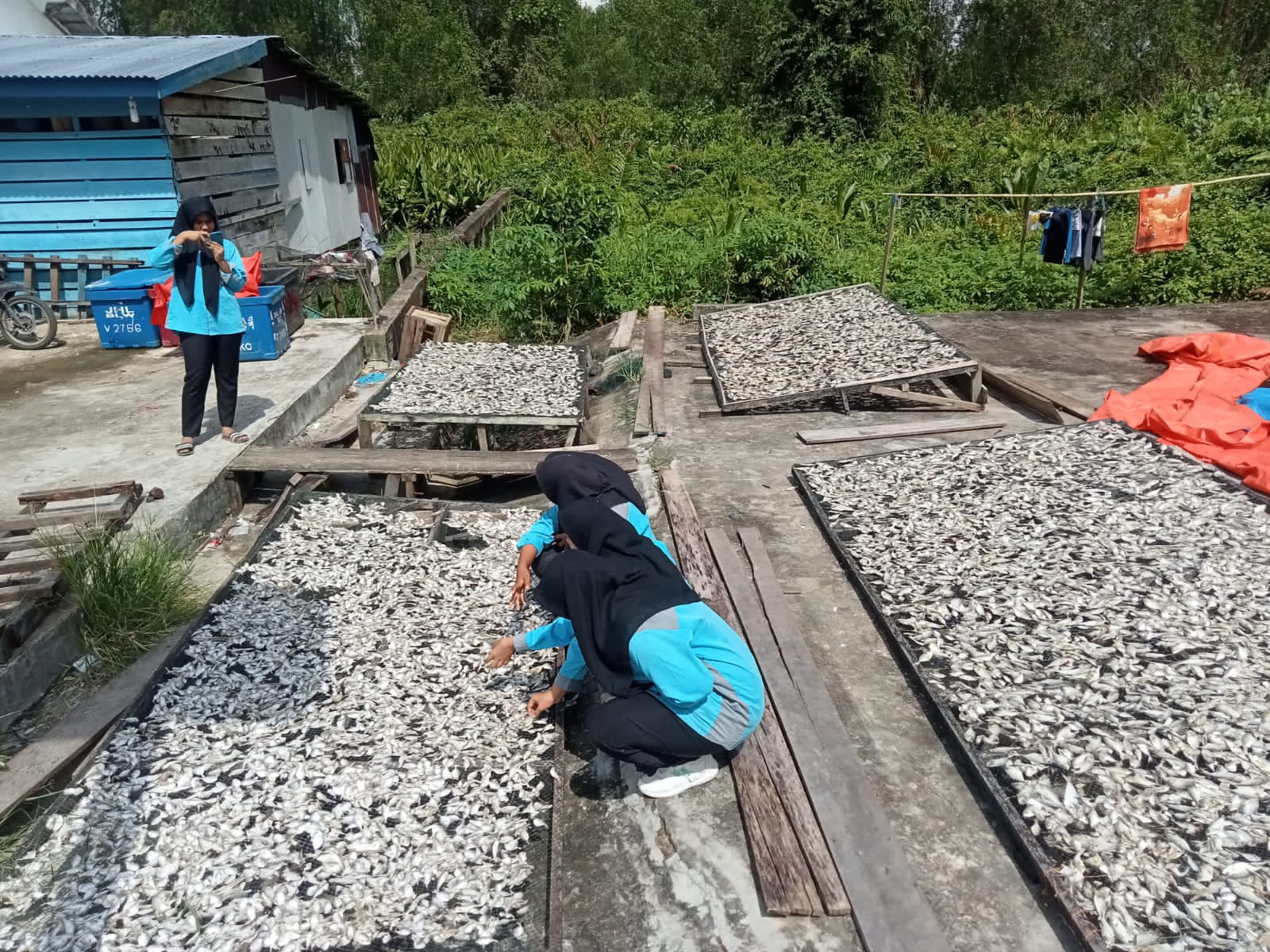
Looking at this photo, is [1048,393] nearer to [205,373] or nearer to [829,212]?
→ [205,373]

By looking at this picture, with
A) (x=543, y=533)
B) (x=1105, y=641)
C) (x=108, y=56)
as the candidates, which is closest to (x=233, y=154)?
(x=108, y=56)

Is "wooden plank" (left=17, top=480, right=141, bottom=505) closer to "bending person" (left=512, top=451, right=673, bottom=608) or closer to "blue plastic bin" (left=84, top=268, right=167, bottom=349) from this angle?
"bending person" (left=512, top=451, right=673, bottom=608)

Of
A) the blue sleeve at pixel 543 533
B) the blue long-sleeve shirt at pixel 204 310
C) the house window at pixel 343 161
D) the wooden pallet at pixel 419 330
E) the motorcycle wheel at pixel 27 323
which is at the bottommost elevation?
the blue sleeve at pixel 543 533

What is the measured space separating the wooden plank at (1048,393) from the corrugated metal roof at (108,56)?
803cm

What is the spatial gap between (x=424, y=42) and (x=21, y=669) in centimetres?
3586

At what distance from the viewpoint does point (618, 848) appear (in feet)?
10.1

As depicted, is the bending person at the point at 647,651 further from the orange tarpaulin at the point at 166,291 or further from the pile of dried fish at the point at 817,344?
the orange tarpaulin at the point at 166,291

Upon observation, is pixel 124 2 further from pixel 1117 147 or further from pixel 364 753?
pixel 364 753

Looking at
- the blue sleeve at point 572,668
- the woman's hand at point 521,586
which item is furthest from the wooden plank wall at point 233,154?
the blue sleeve at point 572,668

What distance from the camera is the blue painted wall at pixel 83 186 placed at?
8.71m

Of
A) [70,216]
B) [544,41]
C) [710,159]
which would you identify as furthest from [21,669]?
[544,41]

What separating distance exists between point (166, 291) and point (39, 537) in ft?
14.4

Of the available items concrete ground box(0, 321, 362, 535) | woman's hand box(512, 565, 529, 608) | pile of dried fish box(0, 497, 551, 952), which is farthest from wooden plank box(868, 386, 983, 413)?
concrete ground box(0, 321, 362, 535)

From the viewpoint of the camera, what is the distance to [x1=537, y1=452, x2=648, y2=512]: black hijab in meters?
3.35
